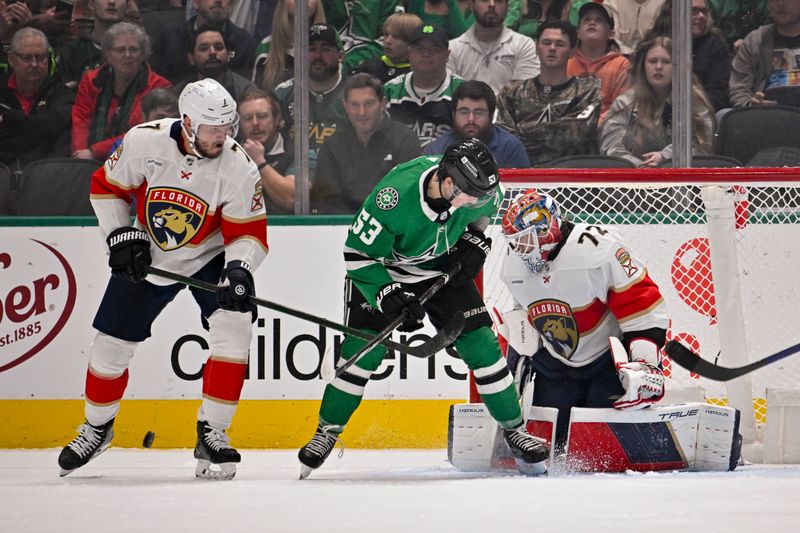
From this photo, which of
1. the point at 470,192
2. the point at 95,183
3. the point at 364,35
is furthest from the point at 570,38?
the point at 95,183

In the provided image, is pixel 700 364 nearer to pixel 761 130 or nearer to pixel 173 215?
pixel 173 215

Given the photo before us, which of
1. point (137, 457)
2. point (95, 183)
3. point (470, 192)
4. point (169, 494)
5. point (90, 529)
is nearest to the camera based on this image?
point (90, 529)

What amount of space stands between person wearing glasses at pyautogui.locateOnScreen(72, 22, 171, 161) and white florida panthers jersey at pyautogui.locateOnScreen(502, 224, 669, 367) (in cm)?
209

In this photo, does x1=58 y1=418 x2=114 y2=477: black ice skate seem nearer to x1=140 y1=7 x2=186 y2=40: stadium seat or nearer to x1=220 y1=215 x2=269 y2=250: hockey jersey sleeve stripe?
x1=220 y1=215 x2=269 y2=250: hockey jersey sleeve stripe

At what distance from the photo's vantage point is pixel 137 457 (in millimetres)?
4715

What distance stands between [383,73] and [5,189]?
1.71m

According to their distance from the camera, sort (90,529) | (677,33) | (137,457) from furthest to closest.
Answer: (677,33) → (137,457) → (90,529)

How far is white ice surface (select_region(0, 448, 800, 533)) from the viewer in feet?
8.60

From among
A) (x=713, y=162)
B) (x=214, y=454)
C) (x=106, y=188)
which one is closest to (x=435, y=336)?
(x=214, y=454)

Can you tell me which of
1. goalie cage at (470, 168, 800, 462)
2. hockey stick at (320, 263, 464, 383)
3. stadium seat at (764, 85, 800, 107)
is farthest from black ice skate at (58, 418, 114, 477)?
stadium seat at (764, 85, 800, 107)

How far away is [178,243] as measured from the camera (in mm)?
3883

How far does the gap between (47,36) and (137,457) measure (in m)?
1.95

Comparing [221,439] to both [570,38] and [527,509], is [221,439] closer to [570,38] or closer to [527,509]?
[527,509]

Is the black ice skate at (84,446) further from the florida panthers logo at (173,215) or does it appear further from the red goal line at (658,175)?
the red goal line at (658,175)
